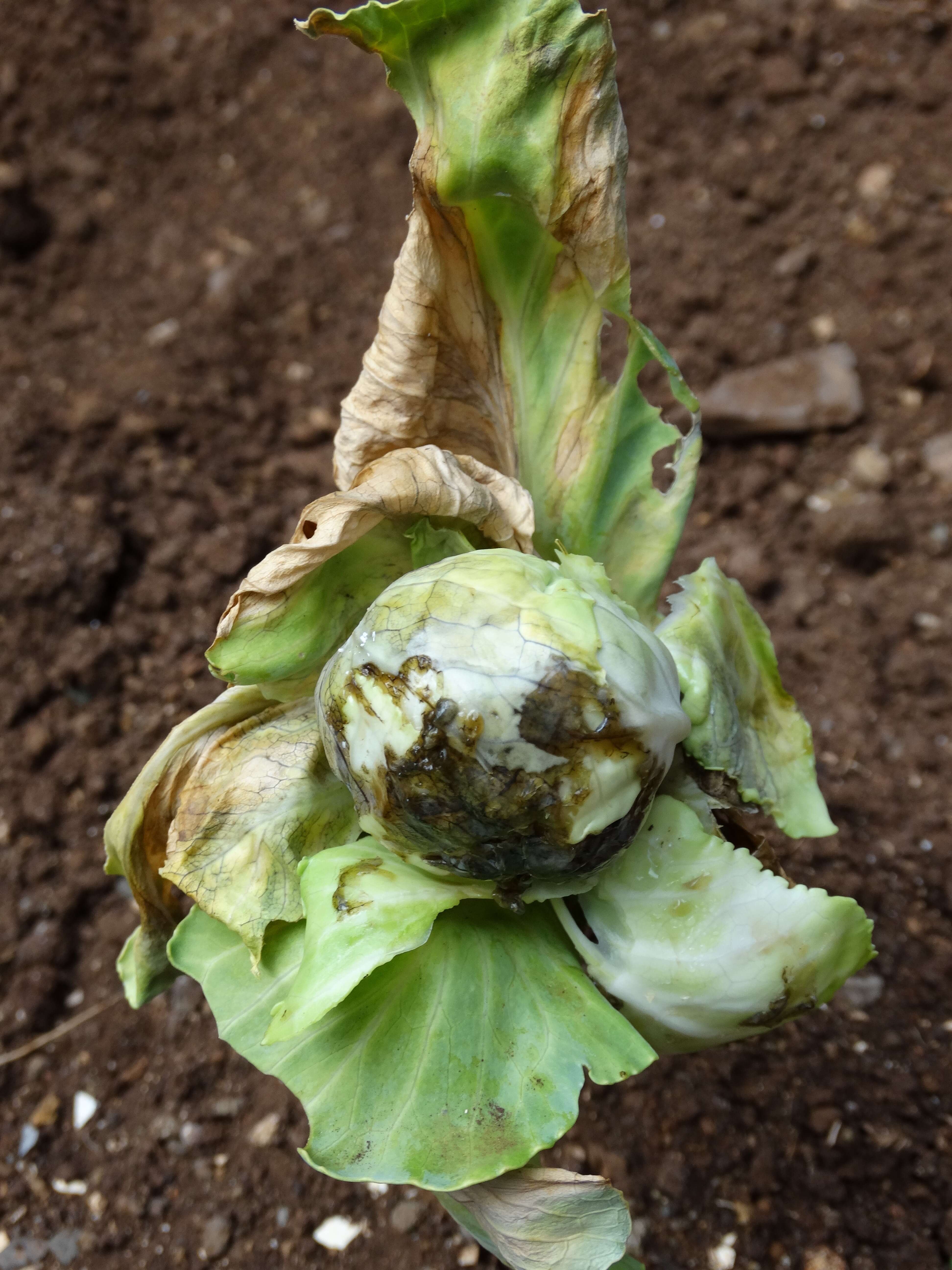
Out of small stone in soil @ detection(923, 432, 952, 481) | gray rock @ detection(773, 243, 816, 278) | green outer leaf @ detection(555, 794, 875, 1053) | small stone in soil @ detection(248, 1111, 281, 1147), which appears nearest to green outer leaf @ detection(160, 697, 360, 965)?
green outer leaf @ detection(555, 794, 875, 1053)

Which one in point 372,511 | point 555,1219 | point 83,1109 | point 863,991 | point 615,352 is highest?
point 372,511

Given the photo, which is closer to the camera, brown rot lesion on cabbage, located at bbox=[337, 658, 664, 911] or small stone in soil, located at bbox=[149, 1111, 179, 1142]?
brown rot lesion on cabbage, located at bbox=[337, 658, 664, 911]

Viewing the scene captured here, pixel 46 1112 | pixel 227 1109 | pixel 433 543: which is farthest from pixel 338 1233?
pixel 433 543

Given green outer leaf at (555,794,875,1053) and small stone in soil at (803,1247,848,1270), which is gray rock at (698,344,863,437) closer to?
green outer leaf at (555,794,875,1053)

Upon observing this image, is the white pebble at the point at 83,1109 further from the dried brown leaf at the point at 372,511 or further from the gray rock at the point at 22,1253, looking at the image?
the dried brown leaf at the point at 372,511

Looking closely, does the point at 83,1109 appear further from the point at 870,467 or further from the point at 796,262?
the point at 796,262

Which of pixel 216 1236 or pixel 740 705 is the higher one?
pixel 740 705
